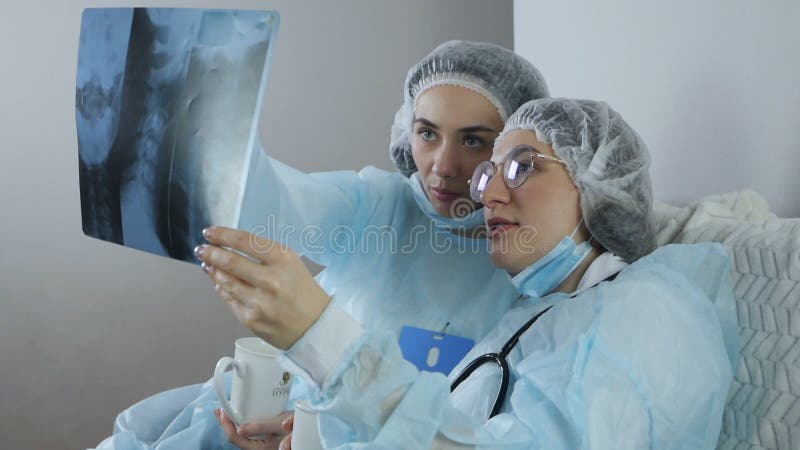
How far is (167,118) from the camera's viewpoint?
3.24ft

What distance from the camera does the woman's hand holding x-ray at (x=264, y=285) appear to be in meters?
0.86

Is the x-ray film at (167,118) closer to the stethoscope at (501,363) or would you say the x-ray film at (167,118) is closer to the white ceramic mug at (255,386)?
the white ceramic mug at (255,386)

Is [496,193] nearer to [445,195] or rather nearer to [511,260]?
[511,260]

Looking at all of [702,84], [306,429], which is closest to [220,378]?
[306,429]

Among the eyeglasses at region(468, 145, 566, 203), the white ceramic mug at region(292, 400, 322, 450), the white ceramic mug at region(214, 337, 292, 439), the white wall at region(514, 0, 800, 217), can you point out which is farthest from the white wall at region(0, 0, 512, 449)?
the white ceramic mug at region(292, 400, 322, 450)

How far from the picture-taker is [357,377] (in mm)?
886

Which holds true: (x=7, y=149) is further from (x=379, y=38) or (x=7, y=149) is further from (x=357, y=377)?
(x=357, y=377)

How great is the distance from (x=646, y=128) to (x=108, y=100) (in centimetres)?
107

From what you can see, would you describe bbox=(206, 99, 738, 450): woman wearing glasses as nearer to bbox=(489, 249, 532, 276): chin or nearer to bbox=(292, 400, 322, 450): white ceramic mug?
bbox=(489, 249, 532, 276): chin

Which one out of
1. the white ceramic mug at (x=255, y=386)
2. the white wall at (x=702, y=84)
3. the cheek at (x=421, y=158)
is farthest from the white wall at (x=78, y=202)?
the white ceramic mug at (x=255, y=386)

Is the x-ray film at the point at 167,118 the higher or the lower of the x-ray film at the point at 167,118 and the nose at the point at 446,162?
the higher

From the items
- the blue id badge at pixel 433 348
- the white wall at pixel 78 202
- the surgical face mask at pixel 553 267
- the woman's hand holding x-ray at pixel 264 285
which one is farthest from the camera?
the white wall at pixel 78 202

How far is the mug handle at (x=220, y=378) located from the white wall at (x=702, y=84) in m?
0.90

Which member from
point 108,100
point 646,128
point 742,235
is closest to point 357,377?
point 108,100
